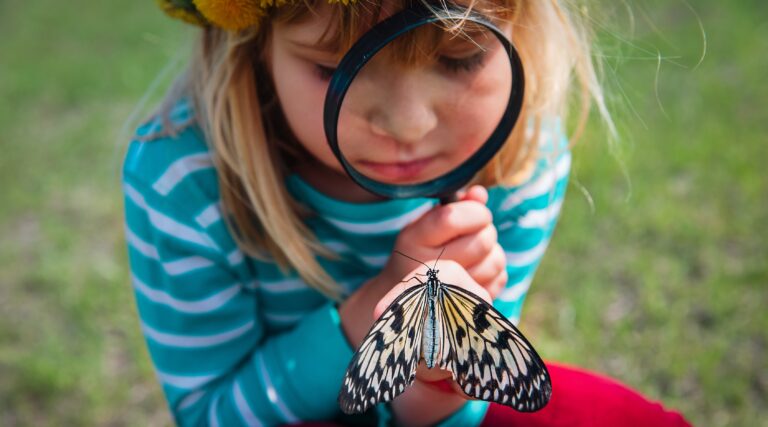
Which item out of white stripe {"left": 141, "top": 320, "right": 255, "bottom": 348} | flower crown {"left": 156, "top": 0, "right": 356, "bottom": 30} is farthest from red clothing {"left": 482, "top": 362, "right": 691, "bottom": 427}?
flower crown {"left": 156, "top": 0, "right": 356, "bottom": 30}

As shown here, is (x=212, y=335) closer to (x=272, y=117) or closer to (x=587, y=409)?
(x=272, y=117)

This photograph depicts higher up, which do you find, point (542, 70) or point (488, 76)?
point (488, 76)

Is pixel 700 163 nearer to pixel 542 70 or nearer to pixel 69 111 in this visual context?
pixel 542 70

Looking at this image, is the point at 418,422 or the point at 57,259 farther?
the point at 57,259

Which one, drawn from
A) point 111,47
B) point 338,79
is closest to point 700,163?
point 338,79

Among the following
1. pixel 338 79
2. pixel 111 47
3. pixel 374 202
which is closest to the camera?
pixel 338 79

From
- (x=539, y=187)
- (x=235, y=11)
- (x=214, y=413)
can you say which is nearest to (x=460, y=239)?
(x=539, y=187)
